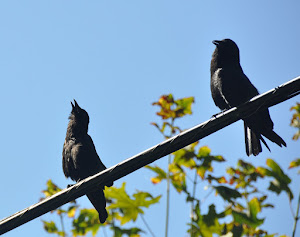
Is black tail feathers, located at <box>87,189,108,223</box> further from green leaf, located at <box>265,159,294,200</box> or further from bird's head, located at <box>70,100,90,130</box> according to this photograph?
green leaf, located at <box>265,159,294,200</box>

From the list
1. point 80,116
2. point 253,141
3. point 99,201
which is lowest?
point 253,141

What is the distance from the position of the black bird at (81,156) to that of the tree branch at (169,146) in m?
1.70

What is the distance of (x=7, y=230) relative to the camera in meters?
4.05

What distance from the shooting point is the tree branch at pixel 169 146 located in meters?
3.59

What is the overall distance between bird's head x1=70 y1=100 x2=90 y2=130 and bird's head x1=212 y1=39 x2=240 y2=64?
1741 millimetres

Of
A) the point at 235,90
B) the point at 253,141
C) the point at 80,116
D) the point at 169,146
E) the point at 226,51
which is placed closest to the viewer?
the point at 169,146

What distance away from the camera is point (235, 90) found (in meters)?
5.40

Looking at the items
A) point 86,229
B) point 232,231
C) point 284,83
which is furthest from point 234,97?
point 86,229

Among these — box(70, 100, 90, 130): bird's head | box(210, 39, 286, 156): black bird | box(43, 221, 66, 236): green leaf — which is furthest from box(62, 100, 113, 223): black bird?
box(210, 39, 286, 156): black bird

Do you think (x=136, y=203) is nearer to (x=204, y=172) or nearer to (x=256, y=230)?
(x=204, y=172)

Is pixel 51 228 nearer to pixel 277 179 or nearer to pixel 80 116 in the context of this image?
pixel 80 116

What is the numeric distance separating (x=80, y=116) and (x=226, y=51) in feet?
6.25

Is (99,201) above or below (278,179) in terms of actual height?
above

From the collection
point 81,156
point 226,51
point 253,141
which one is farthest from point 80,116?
point 253,141
